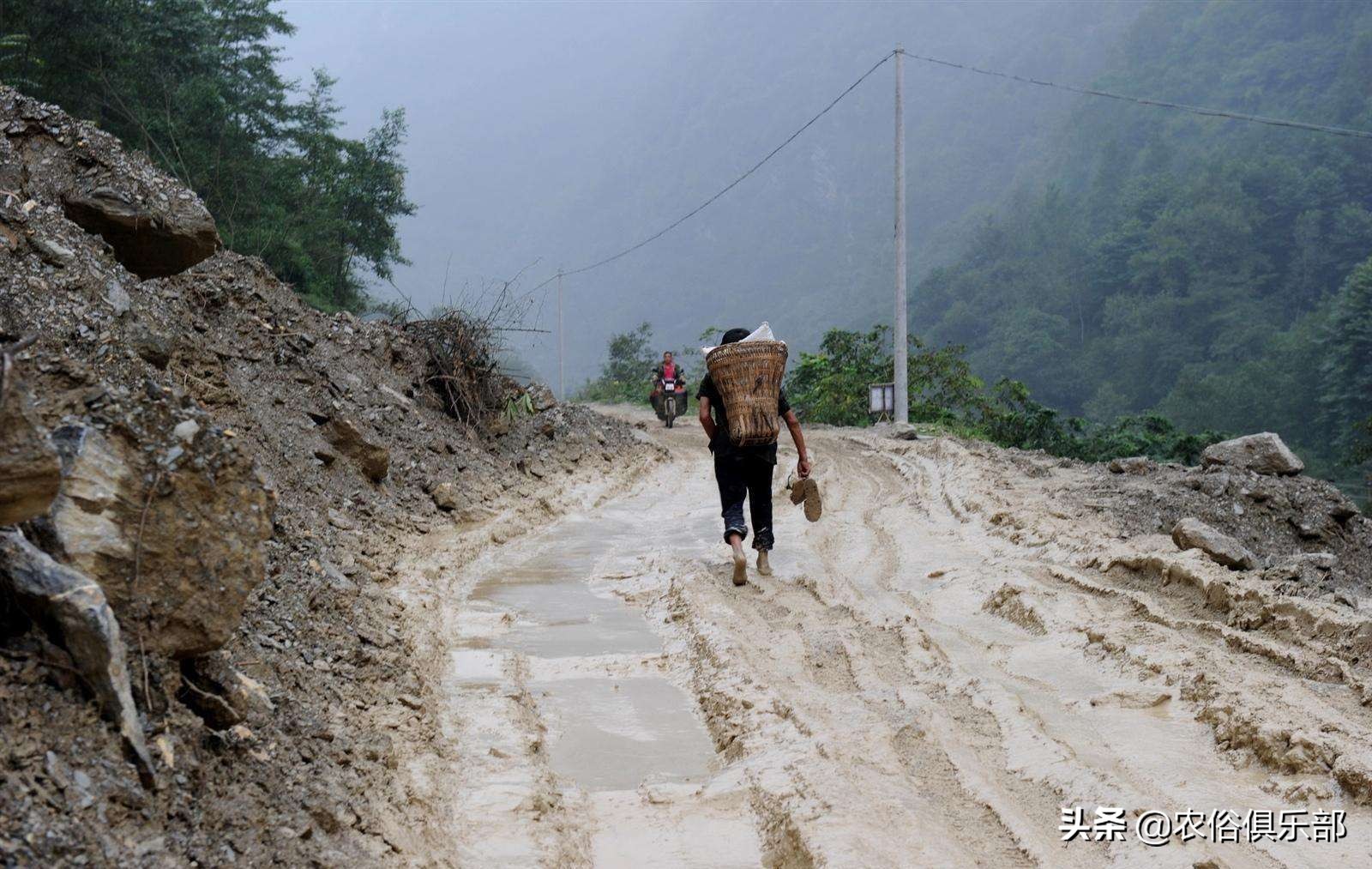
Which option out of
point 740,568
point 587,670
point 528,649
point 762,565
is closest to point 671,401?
point 762,565

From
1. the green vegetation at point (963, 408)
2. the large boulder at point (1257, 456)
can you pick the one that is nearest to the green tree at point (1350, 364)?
the green vegetation at point (963, 408)

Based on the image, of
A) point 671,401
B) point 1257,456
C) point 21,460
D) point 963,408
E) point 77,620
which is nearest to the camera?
point 21,460

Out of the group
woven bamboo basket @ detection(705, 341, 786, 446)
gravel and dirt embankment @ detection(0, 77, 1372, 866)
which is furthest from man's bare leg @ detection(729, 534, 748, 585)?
woven bamboo basket @ detection(705, 341, 786, 446)

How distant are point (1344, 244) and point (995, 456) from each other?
56.1 m

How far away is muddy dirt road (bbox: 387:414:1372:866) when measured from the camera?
10.7 feet

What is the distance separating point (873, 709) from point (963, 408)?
20.0 meters

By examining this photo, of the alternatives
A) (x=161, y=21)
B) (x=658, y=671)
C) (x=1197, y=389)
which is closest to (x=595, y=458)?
(x=658, y=671)

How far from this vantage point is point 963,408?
76.8ft

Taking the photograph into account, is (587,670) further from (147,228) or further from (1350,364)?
(1350,364)

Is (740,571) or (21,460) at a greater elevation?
(21,460)

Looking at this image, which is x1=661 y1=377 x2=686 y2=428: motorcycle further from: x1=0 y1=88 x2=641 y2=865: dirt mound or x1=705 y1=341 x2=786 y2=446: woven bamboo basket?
x1=705 y1=341 x2=786 y2=446: woven bamboo basket

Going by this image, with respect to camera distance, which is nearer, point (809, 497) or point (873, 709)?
point (873, 709)

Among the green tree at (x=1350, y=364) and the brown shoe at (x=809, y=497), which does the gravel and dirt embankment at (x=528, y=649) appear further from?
the green tree at (x=1350, y=364)

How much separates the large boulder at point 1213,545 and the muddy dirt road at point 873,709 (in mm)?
129
